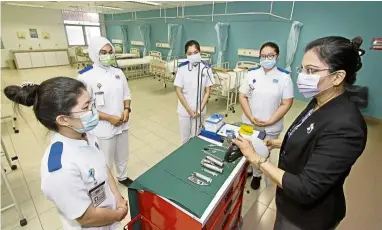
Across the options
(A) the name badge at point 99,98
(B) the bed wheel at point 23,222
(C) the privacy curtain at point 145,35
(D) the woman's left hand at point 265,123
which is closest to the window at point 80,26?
(C) the privacy curtain at point 145,35

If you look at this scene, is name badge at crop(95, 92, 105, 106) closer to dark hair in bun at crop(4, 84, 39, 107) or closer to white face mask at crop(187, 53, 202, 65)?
dark hair in bun at crop(4, 84, 39, 107)

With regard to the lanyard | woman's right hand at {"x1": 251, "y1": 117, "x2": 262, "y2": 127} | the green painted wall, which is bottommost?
woman's right hand at {"x1": 251, "y1": 117, "x2": 262, "y2": 127}

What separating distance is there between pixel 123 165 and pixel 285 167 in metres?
1.67

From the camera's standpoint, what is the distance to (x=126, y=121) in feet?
6.42

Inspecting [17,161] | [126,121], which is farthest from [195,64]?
[17,161]

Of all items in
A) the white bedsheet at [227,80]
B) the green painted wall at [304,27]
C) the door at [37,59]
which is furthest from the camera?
the door at [37,59]

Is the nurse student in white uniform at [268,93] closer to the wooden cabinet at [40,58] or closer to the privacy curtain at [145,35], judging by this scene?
the privacy curtain at [145,35]

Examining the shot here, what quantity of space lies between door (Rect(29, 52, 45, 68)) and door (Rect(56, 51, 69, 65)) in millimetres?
602

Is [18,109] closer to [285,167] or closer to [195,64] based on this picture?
[285,167]

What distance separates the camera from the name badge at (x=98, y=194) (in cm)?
91

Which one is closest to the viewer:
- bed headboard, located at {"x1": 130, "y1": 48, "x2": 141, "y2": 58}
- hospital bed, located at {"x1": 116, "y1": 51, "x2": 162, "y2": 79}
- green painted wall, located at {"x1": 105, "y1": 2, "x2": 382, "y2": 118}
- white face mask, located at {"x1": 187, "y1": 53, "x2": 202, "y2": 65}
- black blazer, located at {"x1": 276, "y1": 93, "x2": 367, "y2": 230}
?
black blazer, located at {"x1": 276, "y1": 93, "x2": 367, "y2": 230}

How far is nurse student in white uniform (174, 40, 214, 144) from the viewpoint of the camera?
6.97 feet

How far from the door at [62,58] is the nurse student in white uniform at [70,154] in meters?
10.1

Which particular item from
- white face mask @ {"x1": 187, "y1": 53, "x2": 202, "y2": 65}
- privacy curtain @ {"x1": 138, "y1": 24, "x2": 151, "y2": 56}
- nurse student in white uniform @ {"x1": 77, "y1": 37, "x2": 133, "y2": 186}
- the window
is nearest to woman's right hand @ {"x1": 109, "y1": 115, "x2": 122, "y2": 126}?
nurse student in white uniform @ {"x1": 77, "y1": 37, "x2": 133, "y2": 186}
